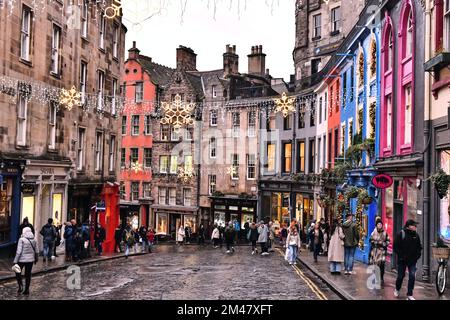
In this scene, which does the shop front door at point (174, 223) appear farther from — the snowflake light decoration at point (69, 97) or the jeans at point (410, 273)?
the jeans at point (410, 273)

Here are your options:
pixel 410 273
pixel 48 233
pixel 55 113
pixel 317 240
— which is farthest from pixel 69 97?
pixel 410 273

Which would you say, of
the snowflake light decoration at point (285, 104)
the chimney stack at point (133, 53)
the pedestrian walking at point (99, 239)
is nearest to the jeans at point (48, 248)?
the pedestrian walking at point (99, 239)

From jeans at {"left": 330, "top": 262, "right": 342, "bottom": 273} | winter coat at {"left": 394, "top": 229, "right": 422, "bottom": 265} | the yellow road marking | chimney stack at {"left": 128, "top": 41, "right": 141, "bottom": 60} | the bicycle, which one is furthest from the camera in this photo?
chimney stack at {"left": 128, "top": 41, "right": 141, "bottom": 60}

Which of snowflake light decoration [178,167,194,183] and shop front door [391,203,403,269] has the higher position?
snowflake light decoration [178,167,194,183]

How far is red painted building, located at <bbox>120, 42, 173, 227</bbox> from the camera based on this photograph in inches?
1981

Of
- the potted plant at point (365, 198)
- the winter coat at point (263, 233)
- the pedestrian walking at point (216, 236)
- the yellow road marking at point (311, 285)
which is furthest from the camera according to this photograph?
the pedestrian walking at point (216, 236)

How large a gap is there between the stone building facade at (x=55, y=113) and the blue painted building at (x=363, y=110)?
12.7 metres

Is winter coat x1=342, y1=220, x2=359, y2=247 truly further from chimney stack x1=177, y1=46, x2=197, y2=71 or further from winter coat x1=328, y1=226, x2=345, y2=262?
chimney stack x1=177, y1=46, x2=197, y2=71

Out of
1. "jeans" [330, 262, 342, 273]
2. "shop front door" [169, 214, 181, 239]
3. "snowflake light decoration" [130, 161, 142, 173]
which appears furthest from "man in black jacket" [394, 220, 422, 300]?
"snowflake light decoration" [130, 161, 142, 173]

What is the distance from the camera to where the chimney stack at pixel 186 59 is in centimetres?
5059

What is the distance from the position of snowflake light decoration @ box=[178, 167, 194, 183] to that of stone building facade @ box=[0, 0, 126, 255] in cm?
1449

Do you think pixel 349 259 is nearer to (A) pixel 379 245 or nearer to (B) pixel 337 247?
(B) pixel 337 247

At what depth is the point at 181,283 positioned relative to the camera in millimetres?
16375

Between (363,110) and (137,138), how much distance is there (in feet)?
95.2
